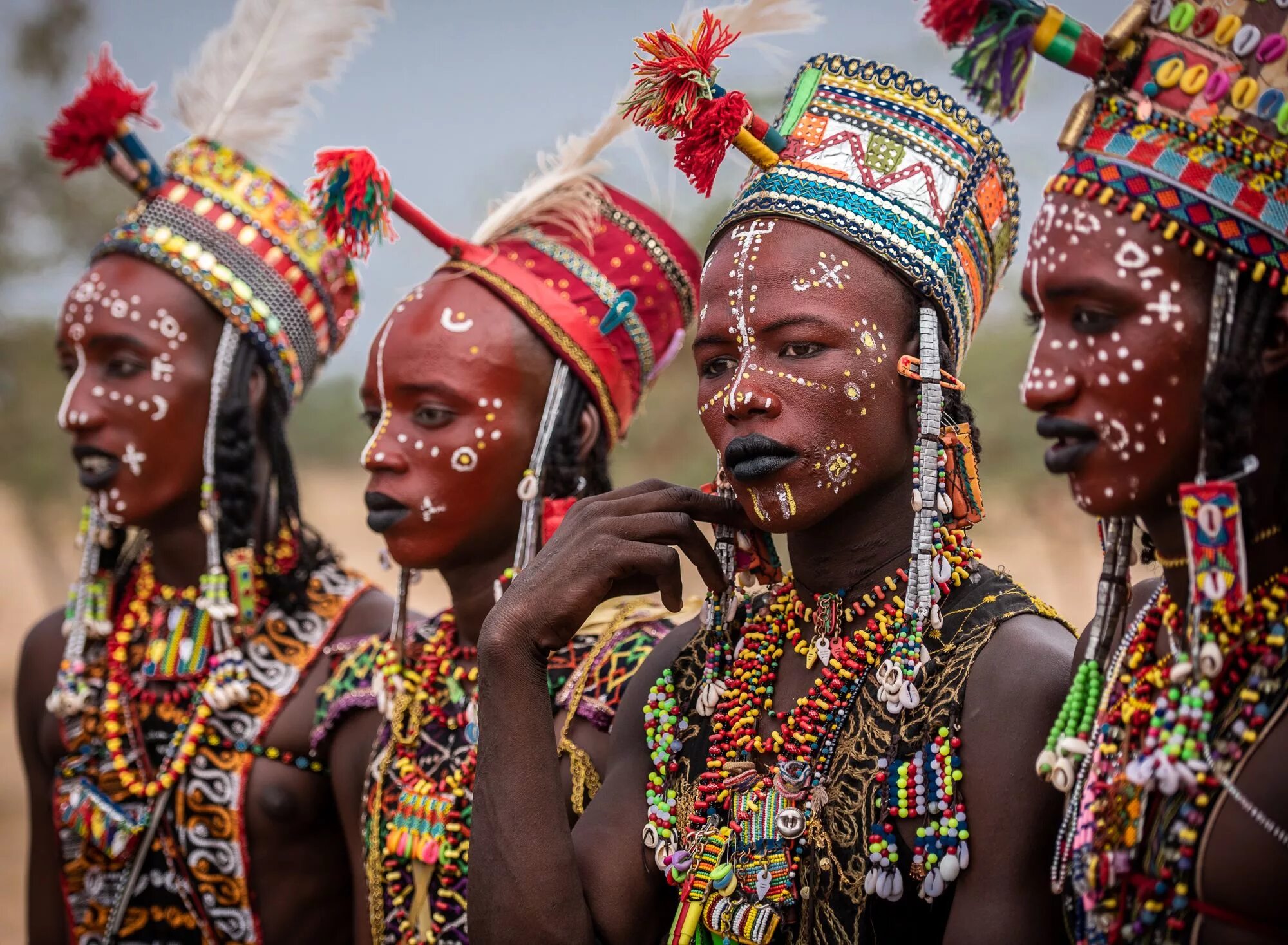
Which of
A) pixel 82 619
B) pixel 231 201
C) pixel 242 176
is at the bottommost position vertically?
pixel 82 619

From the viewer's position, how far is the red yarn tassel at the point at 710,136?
9.53ft

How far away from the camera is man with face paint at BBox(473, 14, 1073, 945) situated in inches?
104

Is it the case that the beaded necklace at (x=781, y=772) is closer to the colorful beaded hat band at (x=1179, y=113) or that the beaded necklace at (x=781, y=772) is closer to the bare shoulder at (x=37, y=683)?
the colorful beaded hat band at (x=1179, y=113)

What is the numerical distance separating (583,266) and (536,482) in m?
0.74

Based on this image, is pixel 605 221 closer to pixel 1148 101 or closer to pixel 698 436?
pixel 1148 101

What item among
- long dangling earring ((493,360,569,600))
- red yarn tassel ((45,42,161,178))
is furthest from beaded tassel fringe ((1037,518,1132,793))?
red yarn tassel ((45,42,161,178))

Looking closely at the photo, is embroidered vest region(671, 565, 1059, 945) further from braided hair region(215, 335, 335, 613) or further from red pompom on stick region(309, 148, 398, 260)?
braided hair region(215, 335, 335, 613)

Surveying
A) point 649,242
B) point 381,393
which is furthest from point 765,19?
point 381,393

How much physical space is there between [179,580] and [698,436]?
8.04 metres

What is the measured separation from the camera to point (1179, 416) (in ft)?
7.25

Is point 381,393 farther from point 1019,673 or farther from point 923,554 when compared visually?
point 1019,673

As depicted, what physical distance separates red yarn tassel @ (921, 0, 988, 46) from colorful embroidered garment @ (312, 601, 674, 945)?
1.91 meters

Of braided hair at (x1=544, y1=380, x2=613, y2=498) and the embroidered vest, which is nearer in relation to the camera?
the embroidered vest

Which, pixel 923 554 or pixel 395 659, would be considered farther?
pixel 395 659
